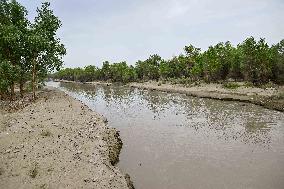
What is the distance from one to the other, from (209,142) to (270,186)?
10696 millimetres

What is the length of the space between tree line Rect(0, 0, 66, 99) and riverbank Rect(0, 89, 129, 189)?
16187 millimetres

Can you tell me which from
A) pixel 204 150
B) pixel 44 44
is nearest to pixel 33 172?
pixel 204 150

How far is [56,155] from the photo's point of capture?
1862 centimetres

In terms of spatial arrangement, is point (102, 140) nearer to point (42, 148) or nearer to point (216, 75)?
point (42, 148)

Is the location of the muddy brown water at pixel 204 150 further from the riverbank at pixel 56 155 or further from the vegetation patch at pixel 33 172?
the vegetation patch at pixel 33 172

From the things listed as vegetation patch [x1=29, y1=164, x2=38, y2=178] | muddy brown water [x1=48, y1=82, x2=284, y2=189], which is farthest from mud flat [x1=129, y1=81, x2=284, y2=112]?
vegetation patch [x1=29, y1=164, x2=38, y2=178]

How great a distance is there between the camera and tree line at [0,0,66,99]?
41.7 m

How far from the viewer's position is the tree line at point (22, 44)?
41.7 meters

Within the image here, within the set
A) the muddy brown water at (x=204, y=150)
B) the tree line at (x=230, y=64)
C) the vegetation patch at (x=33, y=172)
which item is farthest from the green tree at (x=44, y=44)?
the tree line at (x=230, y=64)

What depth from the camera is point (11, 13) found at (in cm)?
4538

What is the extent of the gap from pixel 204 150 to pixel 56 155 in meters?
13.4

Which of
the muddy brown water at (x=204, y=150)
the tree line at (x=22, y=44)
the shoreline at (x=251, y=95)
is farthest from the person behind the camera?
the shoreline at (x=251, y=95)

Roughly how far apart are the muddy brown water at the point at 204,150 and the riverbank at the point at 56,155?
104 inches

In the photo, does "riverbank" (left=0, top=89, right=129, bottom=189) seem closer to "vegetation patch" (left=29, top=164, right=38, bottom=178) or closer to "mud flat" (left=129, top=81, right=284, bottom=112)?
"vegetation patch" (left=29, top=164, right=38, bottom=178)
